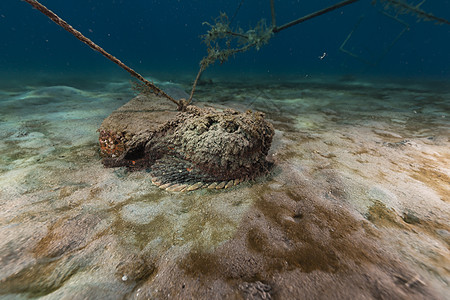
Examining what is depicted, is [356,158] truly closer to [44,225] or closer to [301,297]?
[301,297]

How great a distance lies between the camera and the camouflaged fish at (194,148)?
7.90ft

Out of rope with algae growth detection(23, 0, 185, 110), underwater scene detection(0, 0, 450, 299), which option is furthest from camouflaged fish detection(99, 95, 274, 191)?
rope with algae growth detection(23, 0, 185, 110)

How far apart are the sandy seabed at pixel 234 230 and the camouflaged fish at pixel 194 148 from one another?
203mm

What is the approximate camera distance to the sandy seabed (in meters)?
1.27

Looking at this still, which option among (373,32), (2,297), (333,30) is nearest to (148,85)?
(2,297)

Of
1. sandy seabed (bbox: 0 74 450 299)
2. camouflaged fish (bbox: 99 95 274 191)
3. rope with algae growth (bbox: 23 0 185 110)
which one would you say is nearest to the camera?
sandy seabed (bbox: 0 74 450 299)

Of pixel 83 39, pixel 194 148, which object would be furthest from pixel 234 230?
pixel 83 39

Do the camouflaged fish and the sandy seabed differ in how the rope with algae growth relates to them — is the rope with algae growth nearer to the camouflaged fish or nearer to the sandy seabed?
the camouflaged fish

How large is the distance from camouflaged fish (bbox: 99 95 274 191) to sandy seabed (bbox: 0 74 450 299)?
8.0 inches

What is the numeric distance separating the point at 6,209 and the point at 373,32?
482 feet

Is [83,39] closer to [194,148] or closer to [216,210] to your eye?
[194,148]

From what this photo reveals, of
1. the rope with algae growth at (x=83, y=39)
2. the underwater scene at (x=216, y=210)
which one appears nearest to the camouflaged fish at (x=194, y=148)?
the underwater scene at (x=216, y=210)

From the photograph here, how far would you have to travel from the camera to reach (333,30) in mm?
120312

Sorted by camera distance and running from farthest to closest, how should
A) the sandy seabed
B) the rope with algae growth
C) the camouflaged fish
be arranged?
the camouflaged fish
the rope with algae growth
the sandy seabed
